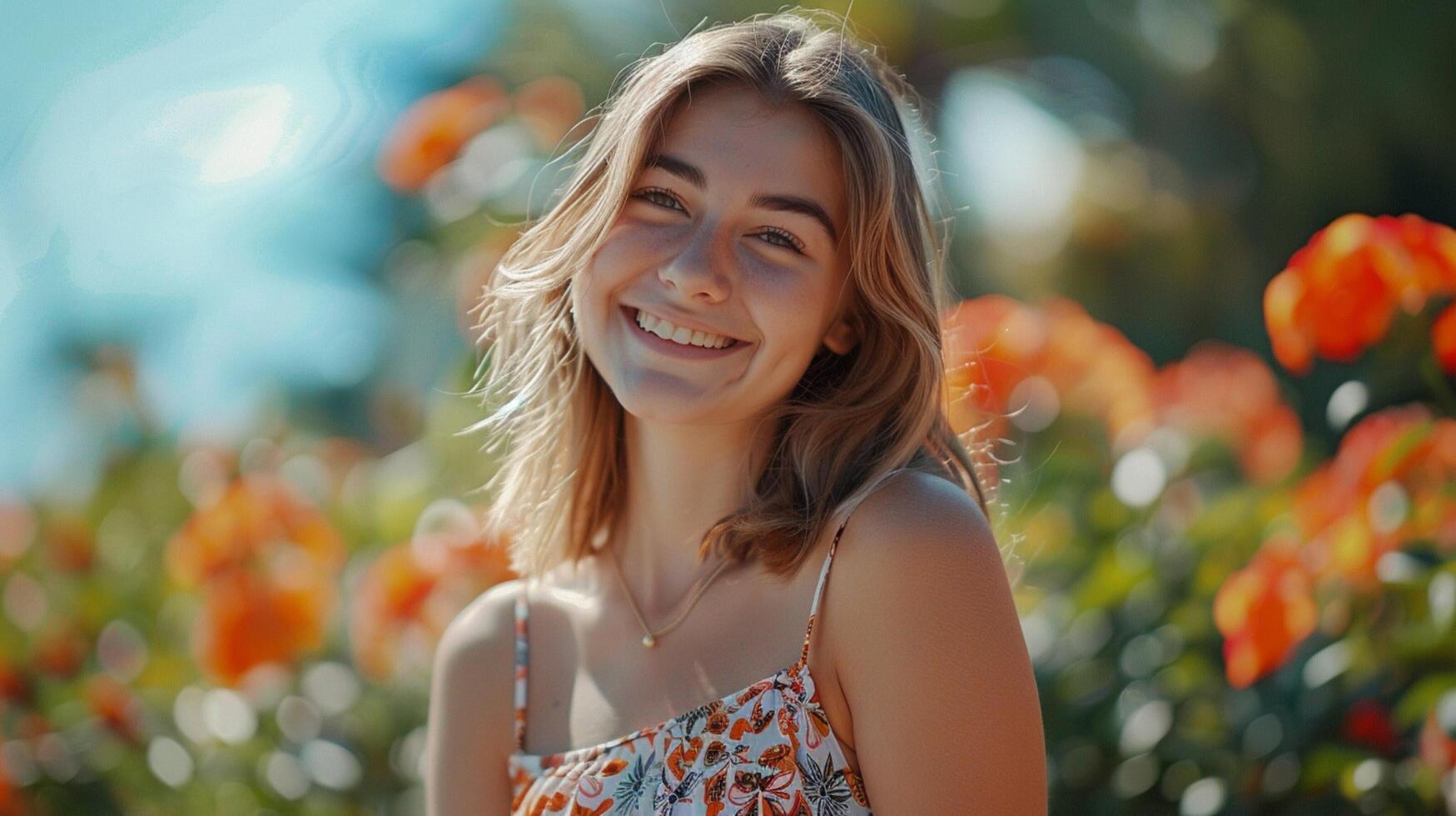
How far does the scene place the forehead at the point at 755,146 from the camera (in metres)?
1.40

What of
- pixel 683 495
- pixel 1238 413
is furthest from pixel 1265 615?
pixel 683 495

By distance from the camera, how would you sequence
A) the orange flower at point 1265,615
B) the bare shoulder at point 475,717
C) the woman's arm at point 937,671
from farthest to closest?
1. the orange flower at point 1265,615
2. the bare shoulder at point 475,717
3. the woman's arm at point 937,671

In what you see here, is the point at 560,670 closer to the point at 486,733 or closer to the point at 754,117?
the point at 486,733

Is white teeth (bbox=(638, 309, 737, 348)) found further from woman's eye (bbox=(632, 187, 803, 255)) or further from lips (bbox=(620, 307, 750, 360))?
woman's eye (bbox=(632, 187, 803, 255))

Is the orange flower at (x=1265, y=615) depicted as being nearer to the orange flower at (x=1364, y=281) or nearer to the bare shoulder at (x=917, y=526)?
the orange flower at (x=1364, y=281)

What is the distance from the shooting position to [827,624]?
1.37 meters

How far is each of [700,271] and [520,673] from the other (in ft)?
1.86

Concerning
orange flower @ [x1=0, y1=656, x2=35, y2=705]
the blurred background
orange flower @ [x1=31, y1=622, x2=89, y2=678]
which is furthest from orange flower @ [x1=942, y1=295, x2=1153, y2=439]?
orange flower @ [x1=0, y1=656, x2=35, y2=705]

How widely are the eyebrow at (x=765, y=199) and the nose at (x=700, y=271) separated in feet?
0.18

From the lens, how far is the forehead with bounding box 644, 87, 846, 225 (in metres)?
1.40

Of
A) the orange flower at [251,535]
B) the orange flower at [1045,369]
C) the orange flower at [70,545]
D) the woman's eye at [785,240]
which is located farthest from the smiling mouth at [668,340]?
the orange flower at [70,545]

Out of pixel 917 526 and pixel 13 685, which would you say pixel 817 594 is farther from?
pixel 13 685

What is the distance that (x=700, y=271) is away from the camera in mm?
1366

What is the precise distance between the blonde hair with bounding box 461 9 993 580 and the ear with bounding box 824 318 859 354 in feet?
0.03
